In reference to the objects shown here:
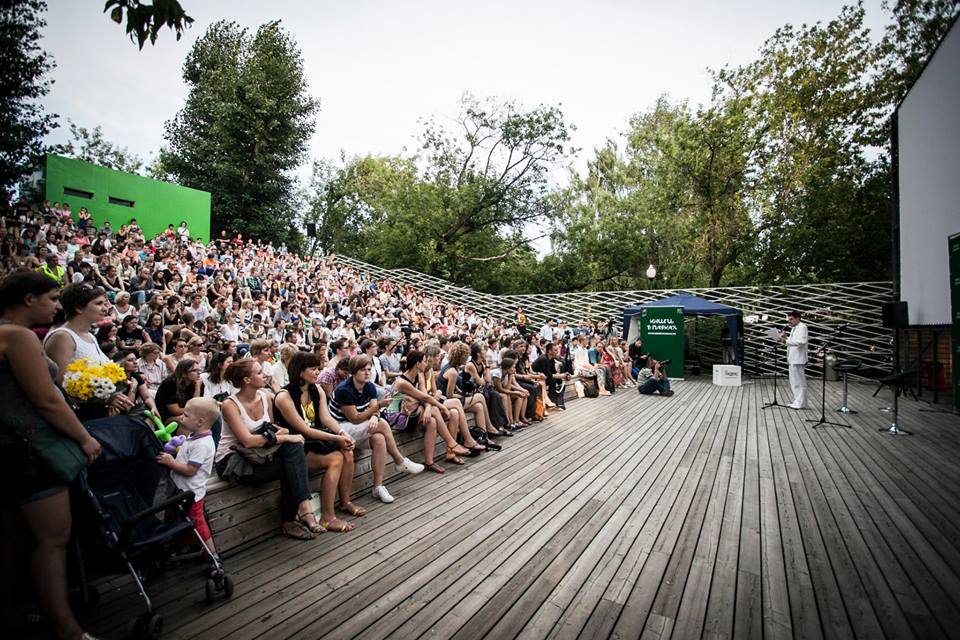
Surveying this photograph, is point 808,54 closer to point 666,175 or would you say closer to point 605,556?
point 666,175

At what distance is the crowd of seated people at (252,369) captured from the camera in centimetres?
282

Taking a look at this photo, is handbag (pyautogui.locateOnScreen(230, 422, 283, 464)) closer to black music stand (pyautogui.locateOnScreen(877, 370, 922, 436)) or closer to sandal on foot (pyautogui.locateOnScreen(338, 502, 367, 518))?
sandal on foot (pyautogui.locateOnScreen(338, 502, 367, 518))

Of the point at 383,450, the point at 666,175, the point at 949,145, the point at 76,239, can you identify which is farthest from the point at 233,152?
the point at 949,145

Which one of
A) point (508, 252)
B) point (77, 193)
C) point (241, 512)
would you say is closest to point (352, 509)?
point (241, 512)

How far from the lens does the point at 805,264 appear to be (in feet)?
56.4

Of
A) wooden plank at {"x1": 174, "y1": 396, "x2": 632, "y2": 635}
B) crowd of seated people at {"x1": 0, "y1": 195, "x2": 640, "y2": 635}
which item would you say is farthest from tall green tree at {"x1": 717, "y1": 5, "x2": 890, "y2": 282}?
wooden plank at {"x1": 174, "y1": 396, "x2": 632, "y2": 635}

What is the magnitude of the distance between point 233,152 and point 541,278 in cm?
1820

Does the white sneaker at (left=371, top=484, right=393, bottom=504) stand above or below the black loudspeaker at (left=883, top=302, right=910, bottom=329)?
below

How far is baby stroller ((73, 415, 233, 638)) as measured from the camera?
2119 mm

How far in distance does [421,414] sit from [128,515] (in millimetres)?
2708

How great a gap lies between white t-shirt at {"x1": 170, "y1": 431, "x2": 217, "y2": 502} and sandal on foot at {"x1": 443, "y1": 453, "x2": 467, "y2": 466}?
2.65 metres

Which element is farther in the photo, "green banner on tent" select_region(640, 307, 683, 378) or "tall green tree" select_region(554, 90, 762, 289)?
"tall green tree" select_region(554, 90, 762, 289)

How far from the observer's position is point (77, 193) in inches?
515

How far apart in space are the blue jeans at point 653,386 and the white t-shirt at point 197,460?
376 inches
